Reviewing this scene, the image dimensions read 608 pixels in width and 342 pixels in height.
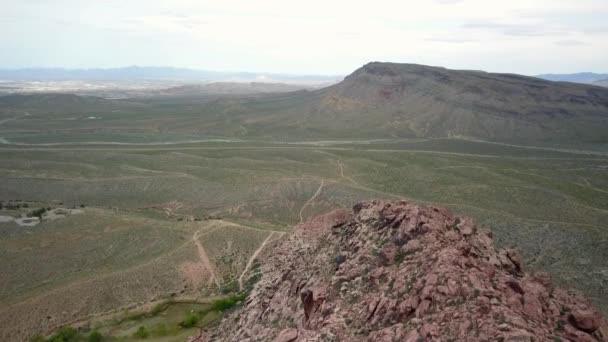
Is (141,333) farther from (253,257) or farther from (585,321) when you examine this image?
(585,321)

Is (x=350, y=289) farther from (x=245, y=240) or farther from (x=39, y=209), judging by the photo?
(x=39, y=209)

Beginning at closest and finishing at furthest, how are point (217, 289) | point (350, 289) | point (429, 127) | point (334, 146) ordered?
point (350, 289) → point (217, 289) → point (334, 146) → point (429, 127)

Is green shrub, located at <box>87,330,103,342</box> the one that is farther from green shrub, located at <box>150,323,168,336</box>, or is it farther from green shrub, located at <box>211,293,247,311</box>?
green shrub, located at <box>211,293,247,311</box>

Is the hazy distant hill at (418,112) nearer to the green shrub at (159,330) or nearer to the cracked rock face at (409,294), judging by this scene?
the green shrub at (159,330)

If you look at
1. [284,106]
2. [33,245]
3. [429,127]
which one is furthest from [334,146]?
[33,245]

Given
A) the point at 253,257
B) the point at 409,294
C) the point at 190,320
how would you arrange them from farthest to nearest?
1. the point at 253,257
2. the point at 190,320
3. the point at 409,294

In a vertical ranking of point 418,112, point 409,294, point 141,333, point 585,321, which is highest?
point 418,112

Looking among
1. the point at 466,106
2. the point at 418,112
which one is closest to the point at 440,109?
the point at 418,112

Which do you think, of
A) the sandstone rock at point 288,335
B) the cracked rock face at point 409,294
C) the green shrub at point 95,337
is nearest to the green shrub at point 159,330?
the green shrub at point 95,337

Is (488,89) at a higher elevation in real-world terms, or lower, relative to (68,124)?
higher
